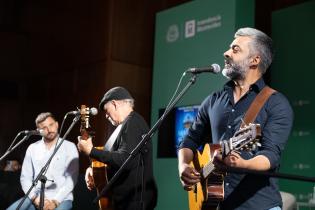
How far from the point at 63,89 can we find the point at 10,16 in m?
2.24

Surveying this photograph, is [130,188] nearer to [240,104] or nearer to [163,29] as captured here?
[240,104]

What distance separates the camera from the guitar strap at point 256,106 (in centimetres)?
276

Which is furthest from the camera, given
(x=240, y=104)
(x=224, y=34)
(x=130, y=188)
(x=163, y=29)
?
(x=163, y=29)

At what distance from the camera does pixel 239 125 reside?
111 inches

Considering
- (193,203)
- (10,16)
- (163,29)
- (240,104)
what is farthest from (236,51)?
(10,16)

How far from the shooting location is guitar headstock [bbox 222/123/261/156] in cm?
236

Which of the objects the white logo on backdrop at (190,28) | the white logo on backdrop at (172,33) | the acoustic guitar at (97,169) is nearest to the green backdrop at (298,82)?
the white logo on backdrop at (190,28)

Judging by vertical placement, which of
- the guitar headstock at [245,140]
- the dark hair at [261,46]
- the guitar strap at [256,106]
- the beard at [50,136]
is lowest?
the beard at [50,136]

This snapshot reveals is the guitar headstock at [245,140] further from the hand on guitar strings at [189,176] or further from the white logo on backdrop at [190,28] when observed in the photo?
the white logo on backdrop at [190,28]

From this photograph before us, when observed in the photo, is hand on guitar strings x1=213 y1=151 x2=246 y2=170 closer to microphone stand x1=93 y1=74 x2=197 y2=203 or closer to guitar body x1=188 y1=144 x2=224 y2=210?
guitar body x1=188 y1=144 x2=224 y2=210

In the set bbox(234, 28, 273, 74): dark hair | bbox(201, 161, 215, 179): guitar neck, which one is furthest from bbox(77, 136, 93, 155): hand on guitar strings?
bbox(234, 28, 273, 74): dark hair

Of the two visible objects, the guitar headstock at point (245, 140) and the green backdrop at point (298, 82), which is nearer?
the guitar headstock at point (245, 140)

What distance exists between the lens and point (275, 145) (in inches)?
104

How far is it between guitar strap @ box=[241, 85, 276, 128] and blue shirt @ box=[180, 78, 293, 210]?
0.06 feet
